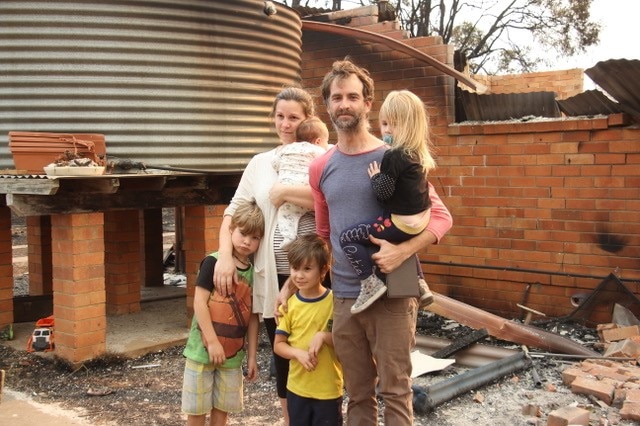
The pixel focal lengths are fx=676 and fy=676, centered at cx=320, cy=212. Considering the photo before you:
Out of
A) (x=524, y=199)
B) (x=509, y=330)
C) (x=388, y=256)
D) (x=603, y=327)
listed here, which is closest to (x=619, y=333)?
(x=603, y=327)

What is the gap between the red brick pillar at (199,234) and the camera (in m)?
5.93

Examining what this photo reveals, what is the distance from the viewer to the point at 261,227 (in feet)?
10.2

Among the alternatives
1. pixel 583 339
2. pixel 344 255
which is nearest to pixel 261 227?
pixel 344 255

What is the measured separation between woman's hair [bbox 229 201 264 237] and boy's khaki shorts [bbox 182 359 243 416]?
2.19ft

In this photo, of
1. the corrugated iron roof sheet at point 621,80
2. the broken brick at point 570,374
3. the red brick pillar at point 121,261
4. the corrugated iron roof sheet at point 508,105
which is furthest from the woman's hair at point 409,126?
the red brick pillar at point 121,261

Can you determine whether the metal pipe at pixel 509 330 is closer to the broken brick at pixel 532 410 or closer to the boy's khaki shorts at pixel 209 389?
the broken brick at pixel 532 410

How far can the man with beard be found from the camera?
2.62 m

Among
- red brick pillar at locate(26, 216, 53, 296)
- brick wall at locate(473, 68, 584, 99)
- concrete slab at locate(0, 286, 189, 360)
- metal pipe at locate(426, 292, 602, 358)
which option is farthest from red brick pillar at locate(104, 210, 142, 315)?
brick wall at locate(473, 68, 584, 99)

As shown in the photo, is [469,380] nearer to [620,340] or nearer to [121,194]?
[620,340]

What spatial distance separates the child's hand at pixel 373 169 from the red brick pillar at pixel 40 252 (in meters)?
5.82

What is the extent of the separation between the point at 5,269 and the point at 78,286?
5.00 feet

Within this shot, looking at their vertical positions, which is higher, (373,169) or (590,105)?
(590,105)

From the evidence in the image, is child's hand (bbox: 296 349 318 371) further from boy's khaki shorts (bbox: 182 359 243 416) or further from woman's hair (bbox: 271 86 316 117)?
woman's hair (bbox: 271 86 316 117)

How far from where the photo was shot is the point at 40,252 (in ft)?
24.9
